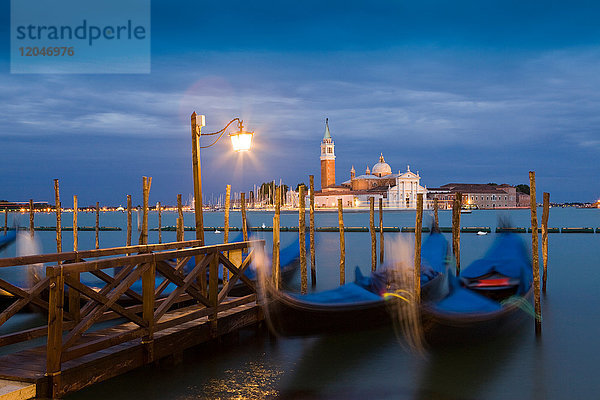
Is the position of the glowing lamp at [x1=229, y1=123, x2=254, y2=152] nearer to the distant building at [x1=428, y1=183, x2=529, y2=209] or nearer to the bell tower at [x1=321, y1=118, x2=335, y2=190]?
the bell tower at [x1=321, y1=118, x2=335, y2=190]

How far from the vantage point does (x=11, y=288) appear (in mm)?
4676

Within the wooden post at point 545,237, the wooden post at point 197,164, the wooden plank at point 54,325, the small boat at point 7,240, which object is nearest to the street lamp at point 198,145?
the wooden post at point 197,164

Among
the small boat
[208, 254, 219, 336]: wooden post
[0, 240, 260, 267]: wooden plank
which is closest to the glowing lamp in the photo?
[0, 240, 260, 267]: wooden plank

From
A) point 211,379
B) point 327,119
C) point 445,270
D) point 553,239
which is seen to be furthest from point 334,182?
point 211,379

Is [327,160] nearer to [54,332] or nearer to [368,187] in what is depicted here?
[368,187]

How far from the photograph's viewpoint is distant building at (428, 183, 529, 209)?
78188 mm

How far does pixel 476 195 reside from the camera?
260 ft

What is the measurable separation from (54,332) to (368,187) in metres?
72.1

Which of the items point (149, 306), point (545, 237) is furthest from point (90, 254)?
point (545, 237)

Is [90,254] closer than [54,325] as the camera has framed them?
No

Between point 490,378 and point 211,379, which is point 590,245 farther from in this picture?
point 211,379

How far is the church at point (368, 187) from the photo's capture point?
68.4 m

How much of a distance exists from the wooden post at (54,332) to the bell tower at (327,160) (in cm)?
7303

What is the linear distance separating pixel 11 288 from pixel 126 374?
120cm
